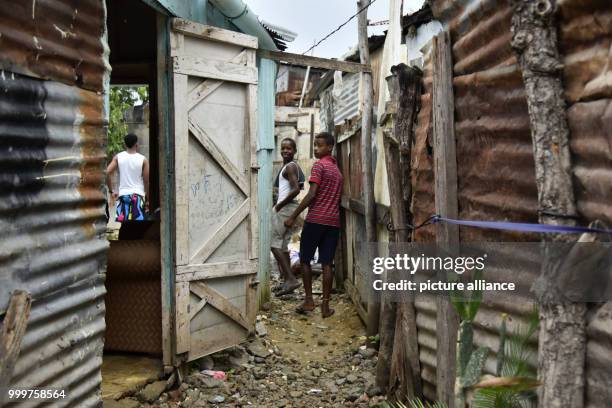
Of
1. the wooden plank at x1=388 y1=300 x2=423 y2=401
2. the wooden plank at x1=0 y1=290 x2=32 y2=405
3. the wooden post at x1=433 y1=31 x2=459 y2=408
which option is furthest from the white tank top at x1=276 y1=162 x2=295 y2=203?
the wooden plank at x1=0 y1=290 x2=32 y2=405

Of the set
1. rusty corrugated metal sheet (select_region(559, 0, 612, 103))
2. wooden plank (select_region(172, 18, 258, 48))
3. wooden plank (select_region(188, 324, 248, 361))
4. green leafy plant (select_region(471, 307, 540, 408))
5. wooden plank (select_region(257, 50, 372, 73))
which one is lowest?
wooden plank (select_region(188, 324, 248, 361))

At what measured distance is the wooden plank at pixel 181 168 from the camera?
15.0 ft

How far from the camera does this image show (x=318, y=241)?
23.6 ft

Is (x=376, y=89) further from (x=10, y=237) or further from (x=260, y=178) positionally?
(x=10, y=237)

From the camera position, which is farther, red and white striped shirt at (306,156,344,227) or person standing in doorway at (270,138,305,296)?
person standing in doorway at (270,138,305,296)

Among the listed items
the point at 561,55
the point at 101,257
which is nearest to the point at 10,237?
the point at 101,257

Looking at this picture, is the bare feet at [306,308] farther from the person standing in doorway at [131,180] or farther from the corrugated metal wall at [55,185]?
the corrugated metal wall at [55,185]

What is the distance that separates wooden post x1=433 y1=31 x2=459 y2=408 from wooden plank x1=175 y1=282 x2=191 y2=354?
2149mm

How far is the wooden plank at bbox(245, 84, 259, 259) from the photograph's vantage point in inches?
205

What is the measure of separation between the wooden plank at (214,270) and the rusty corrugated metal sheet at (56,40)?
6.29 ft

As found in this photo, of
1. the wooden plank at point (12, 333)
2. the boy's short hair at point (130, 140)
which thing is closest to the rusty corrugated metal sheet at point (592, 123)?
the wooden plank at point (12, 333)

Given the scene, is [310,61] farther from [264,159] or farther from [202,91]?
[202,91]

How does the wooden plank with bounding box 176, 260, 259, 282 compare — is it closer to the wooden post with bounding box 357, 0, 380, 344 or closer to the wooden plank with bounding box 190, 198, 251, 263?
the wooden plank with bounding box 190, 198, 251, 263

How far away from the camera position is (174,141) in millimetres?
4582
